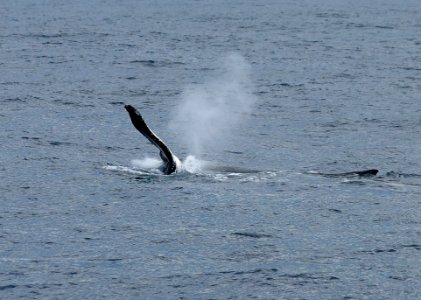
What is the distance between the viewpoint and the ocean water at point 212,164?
62.3ft

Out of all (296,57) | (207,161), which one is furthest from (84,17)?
(207,161)

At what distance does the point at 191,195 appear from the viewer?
78.6 ft

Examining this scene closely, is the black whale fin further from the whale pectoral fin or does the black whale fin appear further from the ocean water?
the ocean water

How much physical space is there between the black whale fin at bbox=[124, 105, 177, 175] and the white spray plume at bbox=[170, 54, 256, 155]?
397cm

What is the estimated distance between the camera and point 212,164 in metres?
27.0

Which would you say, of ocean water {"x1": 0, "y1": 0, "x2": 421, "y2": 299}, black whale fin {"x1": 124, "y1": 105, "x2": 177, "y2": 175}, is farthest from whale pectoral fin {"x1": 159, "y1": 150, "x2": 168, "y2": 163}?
ocean water {"x1": 0, "y1": 0, "x2": 421, "y2": 299}

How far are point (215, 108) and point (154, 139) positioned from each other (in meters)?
14.5

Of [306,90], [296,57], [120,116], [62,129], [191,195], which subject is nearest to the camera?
[191,195]

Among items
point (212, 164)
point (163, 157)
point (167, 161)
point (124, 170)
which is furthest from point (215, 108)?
point (163, 157)

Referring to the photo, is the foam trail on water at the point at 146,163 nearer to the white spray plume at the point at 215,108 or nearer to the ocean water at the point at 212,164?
the ocean water at the point at 212,164

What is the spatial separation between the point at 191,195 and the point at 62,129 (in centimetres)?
946

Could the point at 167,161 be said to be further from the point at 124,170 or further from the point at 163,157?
the point at 124,170

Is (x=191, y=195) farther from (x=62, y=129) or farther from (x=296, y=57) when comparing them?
(x=296, y=57)

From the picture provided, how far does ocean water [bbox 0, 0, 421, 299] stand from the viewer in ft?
62.3
